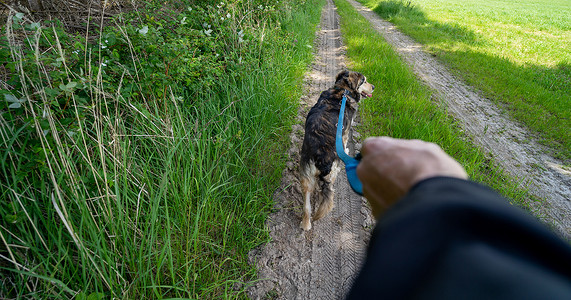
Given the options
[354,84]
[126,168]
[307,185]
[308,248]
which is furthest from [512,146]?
[126,168]

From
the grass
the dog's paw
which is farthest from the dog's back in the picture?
the grass

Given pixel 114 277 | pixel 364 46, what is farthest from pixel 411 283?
pixel 364 46

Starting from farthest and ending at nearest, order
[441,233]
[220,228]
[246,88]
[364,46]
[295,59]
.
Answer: [364,46] → [295,59] → [246,88] → [220,228] → [441,233]

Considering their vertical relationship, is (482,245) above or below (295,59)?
above

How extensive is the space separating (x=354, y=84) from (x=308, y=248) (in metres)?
2.58

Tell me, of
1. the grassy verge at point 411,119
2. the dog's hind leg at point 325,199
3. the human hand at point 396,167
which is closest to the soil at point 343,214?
the dog's hind leg at point 325,199

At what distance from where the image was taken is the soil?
209 cm

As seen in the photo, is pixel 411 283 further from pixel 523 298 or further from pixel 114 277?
pixel 114 277

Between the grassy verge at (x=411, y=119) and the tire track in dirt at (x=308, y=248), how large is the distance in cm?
148

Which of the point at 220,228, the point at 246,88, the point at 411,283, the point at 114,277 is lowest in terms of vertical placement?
the point at 220,228

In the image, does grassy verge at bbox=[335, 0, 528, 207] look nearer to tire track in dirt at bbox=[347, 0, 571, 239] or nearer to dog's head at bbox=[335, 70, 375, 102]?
tire track in dirt at bbox=[347, 0, 571, 239]

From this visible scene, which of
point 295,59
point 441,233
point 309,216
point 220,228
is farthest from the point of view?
point 295,59

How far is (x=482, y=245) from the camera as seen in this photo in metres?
0.46

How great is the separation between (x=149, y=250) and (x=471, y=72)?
339 inches
